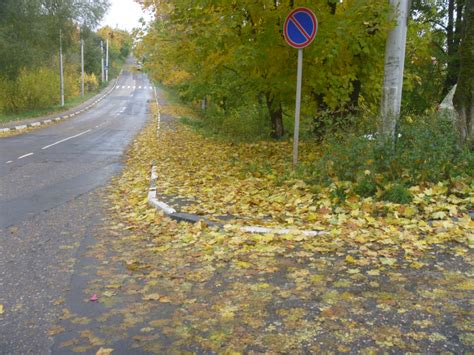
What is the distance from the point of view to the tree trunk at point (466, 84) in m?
7.76

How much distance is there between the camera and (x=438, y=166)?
6.84 m

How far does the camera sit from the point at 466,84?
7.98m

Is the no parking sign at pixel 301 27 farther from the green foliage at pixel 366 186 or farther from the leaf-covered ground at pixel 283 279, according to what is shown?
the leaf-covered ground at pixel 283 279

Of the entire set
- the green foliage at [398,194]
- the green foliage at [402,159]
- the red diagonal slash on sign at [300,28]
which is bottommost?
the green foliage at [398,194]

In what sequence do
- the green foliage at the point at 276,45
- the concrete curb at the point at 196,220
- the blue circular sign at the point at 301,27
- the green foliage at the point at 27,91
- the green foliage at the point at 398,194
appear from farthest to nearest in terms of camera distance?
the green foliage at the point at 27,91 < the green foliage at the point at 276,45 < the blue circular sign at the point at 301,27 < the green foliage at the point at 398,194 < the concrete curb at the point at 196,220

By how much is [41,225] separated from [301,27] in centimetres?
548

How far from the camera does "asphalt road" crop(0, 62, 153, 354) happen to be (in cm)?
386

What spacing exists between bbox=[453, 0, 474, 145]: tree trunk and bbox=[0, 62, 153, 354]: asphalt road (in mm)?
6518

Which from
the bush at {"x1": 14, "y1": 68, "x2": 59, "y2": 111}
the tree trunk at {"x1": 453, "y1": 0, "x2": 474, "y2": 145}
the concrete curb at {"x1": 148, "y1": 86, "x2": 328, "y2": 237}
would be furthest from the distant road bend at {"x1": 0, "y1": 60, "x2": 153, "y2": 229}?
the bush at {"x1": 14, "y1": 68, "x2": 59, "y2": 111}

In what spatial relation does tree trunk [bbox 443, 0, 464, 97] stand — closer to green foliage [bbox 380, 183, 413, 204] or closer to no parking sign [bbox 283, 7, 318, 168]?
no parking sign [bbox 283, 7, 318, 168]

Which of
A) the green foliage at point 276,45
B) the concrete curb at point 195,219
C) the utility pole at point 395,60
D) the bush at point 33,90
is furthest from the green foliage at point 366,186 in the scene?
the bush at point 33,90

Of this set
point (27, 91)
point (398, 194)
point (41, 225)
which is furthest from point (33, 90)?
point (398, 194)

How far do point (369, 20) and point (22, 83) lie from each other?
1069 inches

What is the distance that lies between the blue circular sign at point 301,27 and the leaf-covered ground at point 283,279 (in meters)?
2.57
